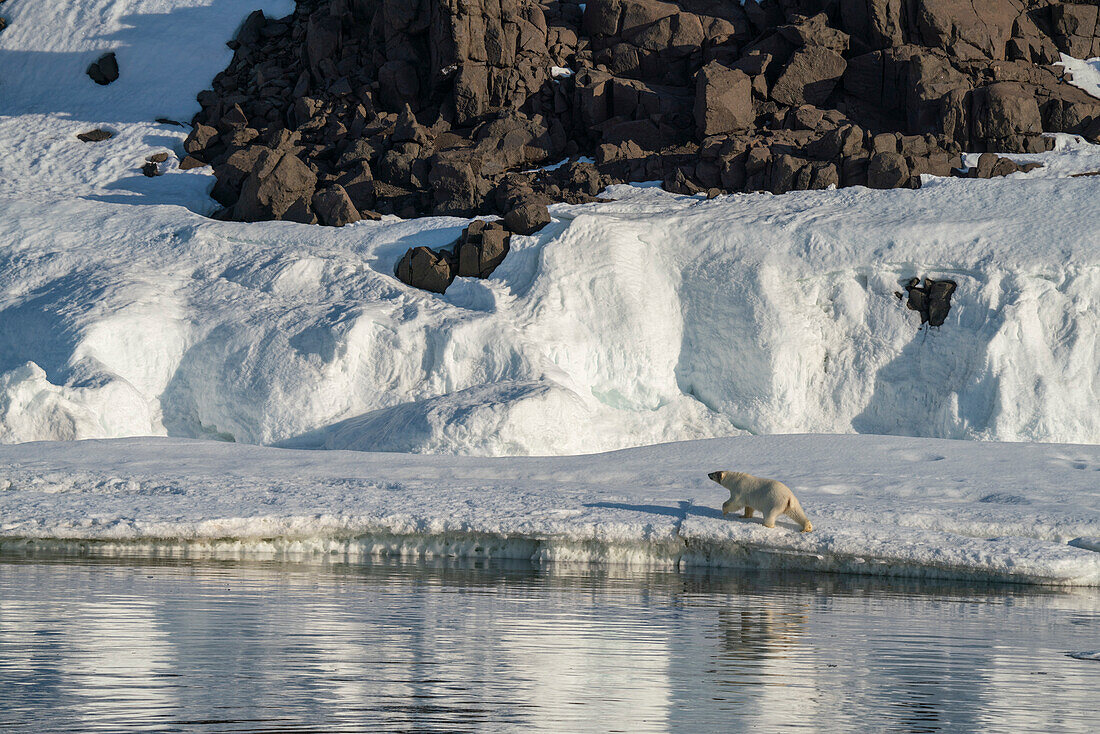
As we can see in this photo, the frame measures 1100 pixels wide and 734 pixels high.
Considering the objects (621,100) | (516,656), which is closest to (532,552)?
(516,656)

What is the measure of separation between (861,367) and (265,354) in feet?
41.9

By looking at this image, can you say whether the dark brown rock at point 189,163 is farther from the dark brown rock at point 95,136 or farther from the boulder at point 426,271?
the boulder at point 426,271

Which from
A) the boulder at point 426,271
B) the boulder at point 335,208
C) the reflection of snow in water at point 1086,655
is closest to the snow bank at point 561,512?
the reflection of snow in water at point 1086,655

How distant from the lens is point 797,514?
15.1 m

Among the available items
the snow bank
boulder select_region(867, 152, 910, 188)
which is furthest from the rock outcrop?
the snow bank

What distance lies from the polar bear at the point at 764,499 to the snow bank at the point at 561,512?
180mm

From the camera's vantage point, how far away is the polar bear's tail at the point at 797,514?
1507cm

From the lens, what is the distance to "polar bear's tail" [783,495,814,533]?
593 inches

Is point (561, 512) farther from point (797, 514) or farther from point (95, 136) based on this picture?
point (95, 136)

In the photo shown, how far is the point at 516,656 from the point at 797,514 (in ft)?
25.5

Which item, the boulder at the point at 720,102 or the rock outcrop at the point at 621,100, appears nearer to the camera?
the rock outcrop at the point at 621,100

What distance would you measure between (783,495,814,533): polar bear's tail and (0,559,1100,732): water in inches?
92.9

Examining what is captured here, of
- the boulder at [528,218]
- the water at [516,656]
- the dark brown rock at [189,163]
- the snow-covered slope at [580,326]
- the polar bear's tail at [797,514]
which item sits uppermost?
the dark brown rock at [189,163]

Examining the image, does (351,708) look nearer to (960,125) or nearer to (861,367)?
(861,367)
